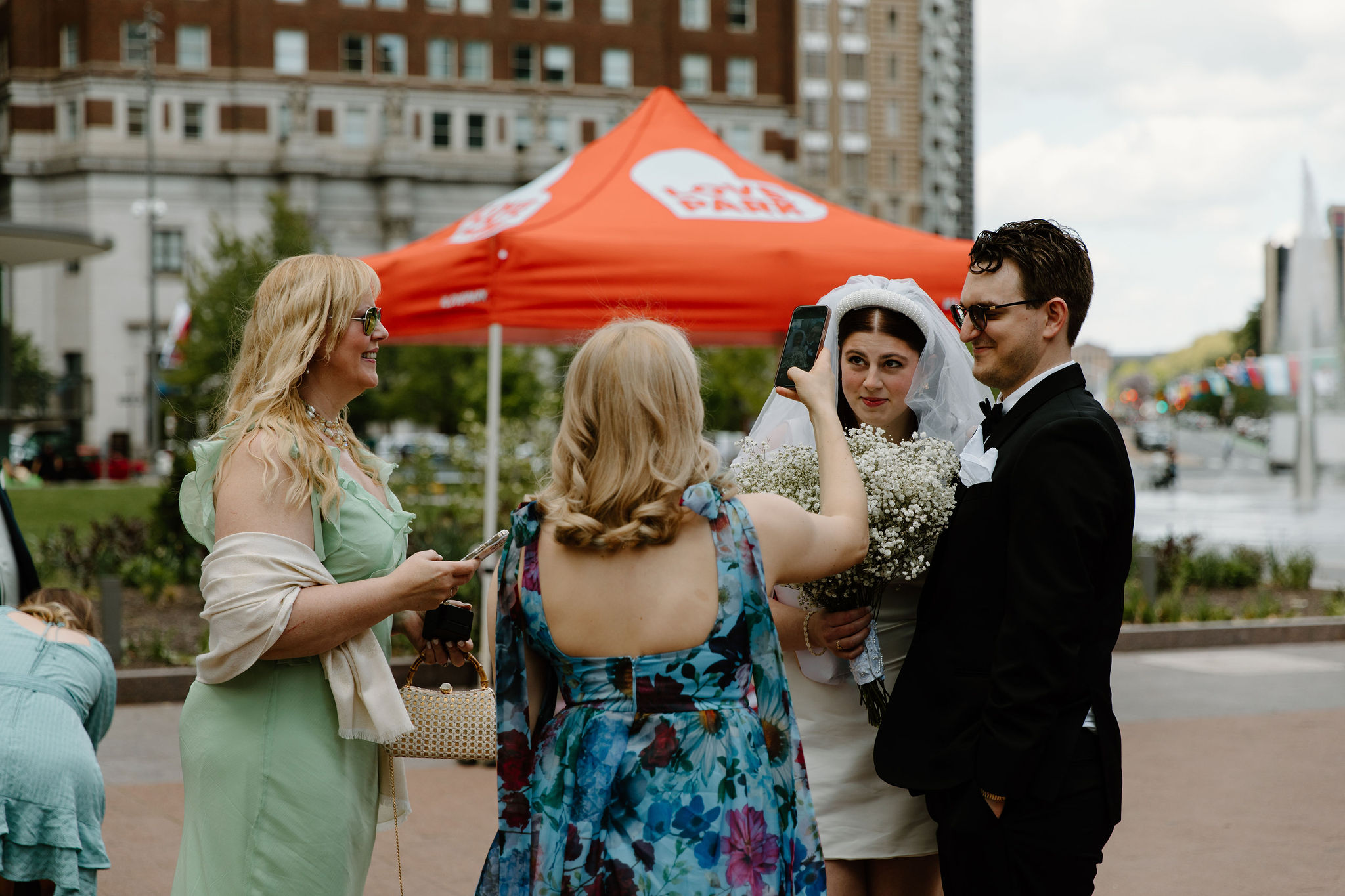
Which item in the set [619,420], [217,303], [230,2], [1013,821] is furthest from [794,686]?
[230,2]

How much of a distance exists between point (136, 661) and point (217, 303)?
26.0 metres

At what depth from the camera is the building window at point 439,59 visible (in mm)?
62688

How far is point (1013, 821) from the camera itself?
269 centimetres

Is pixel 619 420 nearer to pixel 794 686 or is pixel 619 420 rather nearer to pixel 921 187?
pixel 794 686

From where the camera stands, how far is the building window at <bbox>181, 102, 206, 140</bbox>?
59594 millimetres

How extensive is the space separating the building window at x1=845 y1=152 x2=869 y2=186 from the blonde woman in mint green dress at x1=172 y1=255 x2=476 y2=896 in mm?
90004

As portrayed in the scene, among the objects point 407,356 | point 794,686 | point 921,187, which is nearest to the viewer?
point 794,686

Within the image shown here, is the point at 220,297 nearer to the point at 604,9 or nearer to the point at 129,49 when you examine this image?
the point at 129,49

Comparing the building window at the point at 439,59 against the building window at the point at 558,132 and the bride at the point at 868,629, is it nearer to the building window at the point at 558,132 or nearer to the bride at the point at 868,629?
the building window at the point at 558,132

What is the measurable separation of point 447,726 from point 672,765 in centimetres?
82

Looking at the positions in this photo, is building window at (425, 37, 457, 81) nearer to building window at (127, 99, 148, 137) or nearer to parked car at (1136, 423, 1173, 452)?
building window at (127, 99, 148, 137)

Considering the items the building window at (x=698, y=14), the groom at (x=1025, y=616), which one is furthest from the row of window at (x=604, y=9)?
the groom at (x=1025, y=616)

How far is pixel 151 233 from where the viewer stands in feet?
143

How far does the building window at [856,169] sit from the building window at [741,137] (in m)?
26.1
